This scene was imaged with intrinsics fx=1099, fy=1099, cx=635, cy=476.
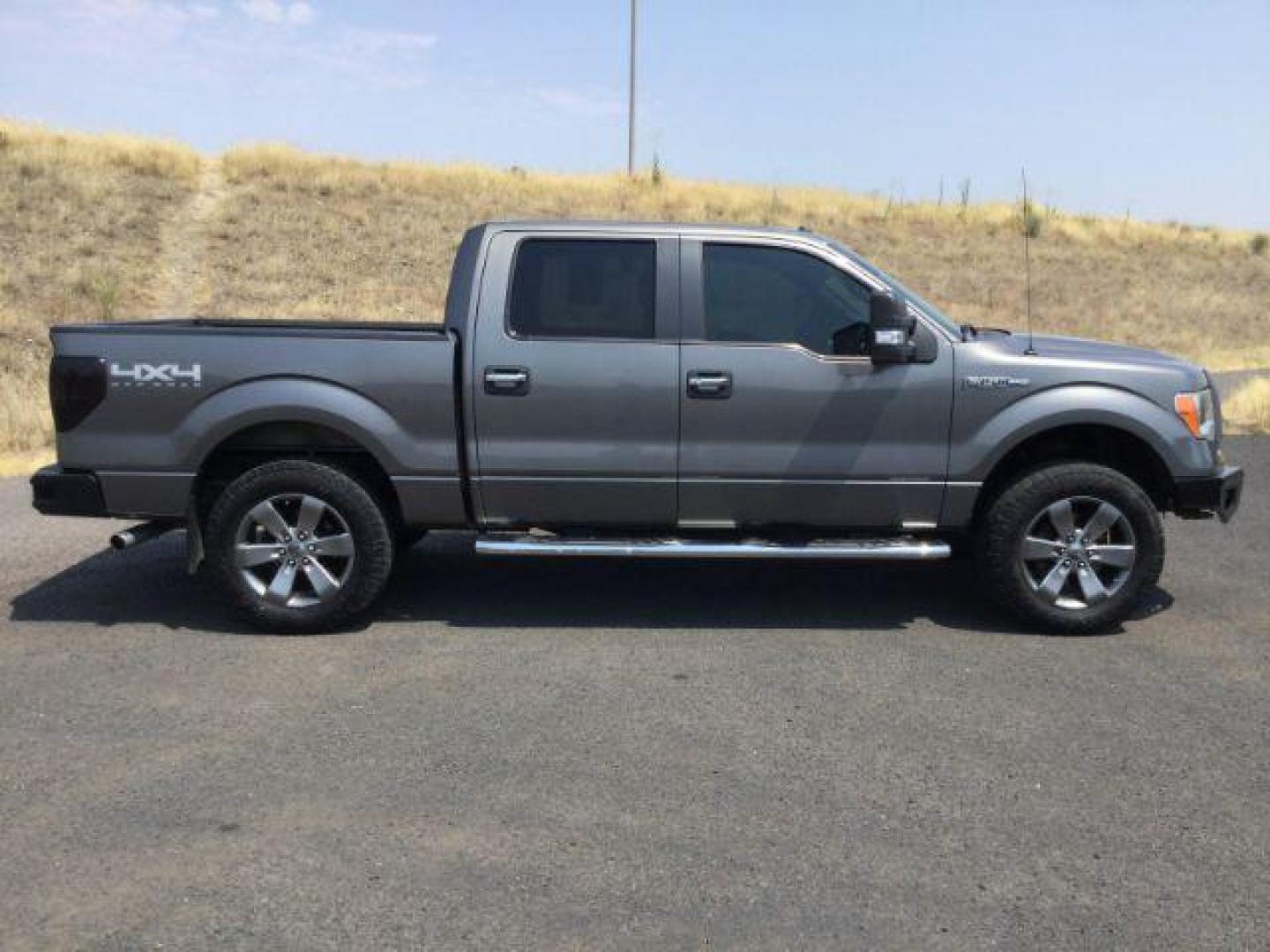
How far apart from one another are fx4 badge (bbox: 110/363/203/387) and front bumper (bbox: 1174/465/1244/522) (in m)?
4.89

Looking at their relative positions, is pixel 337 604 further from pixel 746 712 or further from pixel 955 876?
pixel 955 876

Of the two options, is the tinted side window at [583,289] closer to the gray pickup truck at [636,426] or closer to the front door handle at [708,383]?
the gray pickup truck at [636,426]

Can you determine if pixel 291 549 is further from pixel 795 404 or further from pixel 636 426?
pixel 795 404

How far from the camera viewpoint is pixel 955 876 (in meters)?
3.20

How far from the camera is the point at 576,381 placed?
539cm

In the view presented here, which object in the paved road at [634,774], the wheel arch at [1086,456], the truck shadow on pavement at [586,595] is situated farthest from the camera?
the truck shadow on pavement at [586,595]

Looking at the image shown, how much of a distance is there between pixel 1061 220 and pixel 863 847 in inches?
1558

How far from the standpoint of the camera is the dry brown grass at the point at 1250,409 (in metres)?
12.9

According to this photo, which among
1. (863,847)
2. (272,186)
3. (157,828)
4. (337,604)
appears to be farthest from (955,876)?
(272,186)

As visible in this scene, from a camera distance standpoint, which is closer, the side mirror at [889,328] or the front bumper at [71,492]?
the side mirror at [889,328]

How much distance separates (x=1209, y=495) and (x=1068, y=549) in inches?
29.6

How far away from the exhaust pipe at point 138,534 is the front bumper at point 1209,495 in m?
5.15

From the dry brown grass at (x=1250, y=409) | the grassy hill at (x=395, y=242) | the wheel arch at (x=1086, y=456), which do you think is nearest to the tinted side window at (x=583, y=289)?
the wheel arch at (x=1086, y=456)

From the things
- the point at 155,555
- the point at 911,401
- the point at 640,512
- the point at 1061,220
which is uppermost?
the point at 1061,220
